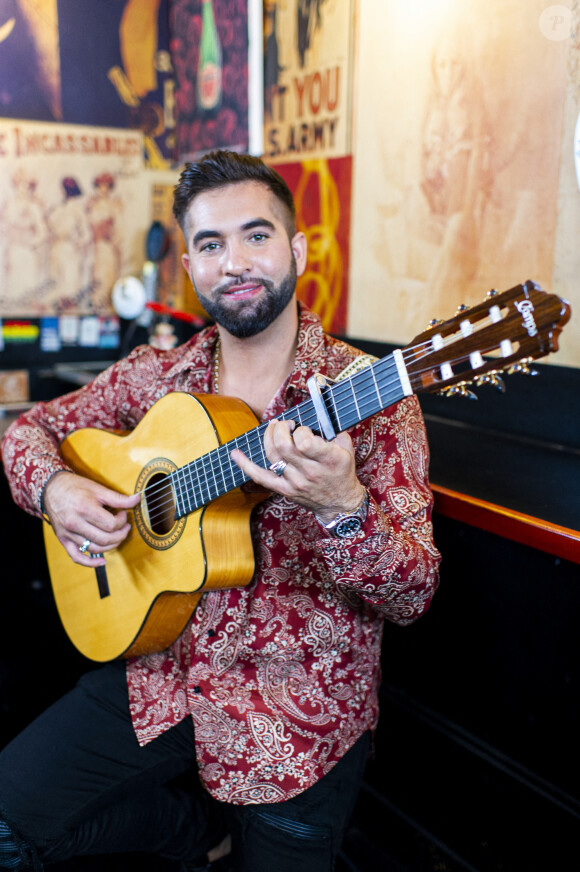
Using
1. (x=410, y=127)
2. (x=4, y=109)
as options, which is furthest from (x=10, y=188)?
(x=410, y=127)

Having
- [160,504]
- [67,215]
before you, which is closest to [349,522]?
[160,504]

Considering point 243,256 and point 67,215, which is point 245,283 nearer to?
point 243,256

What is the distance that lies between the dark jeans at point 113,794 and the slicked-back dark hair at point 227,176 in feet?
3.31

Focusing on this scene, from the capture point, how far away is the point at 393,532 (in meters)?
1.10

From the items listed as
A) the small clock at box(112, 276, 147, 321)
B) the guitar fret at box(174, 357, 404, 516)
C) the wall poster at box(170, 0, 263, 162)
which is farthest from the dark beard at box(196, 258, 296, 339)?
the small clock at box(112, 276, 147, 321)

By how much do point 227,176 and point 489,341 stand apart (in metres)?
0.80

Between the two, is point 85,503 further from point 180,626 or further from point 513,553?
point 513,553

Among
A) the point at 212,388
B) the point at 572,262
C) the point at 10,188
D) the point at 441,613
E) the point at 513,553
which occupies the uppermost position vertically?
the point at 10,188

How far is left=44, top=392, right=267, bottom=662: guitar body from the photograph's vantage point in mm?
1313

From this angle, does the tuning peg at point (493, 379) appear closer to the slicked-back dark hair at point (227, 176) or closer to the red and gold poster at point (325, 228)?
the slicked-back dark hair at point (227, 176)

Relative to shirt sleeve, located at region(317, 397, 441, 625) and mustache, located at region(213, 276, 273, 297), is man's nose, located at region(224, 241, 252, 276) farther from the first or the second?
shirt sleeve, located at region(317, 397, 441, 625)

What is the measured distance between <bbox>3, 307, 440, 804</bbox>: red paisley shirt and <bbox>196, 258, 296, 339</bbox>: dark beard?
80mm

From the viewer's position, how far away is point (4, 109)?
9.21 feet

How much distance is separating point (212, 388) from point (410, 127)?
931 millimetres
